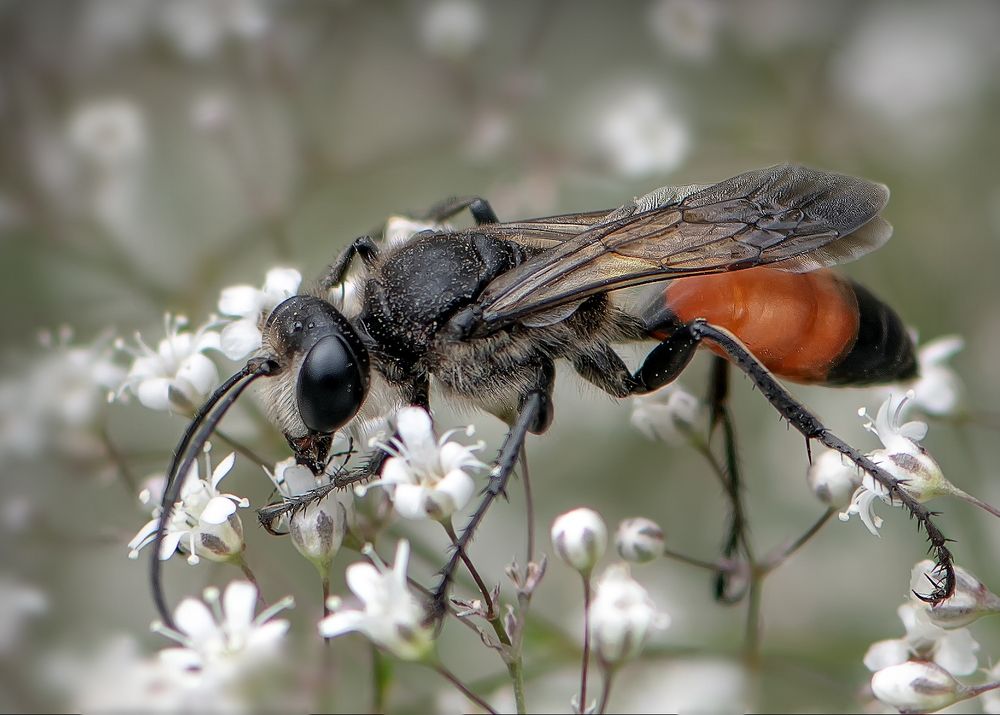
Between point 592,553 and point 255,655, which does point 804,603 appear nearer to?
point 592,553

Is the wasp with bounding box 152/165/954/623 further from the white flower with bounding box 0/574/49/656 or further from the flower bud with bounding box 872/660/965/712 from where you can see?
the white flower with bounding box 0/574/49/656

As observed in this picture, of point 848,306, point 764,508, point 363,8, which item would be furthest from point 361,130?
point 848,306

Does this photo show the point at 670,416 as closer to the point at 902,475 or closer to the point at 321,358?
the point at 902,475

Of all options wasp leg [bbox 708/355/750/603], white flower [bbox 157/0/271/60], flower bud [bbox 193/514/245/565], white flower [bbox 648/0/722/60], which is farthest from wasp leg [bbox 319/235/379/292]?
white flower [bbox 648/0/722/60]

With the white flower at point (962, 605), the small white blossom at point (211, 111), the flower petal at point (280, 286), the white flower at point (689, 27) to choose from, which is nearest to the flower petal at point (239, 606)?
the flower petal at point (280, 286)

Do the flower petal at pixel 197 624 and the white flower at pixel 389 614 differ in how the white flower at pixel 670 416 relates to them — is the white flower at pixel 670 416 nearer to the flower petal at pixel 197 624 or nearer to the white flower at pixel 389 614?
the white flower at pixel 389 614

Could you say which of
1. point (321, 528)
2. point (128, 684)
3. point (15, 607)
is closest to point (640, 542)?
point (321, 528)
